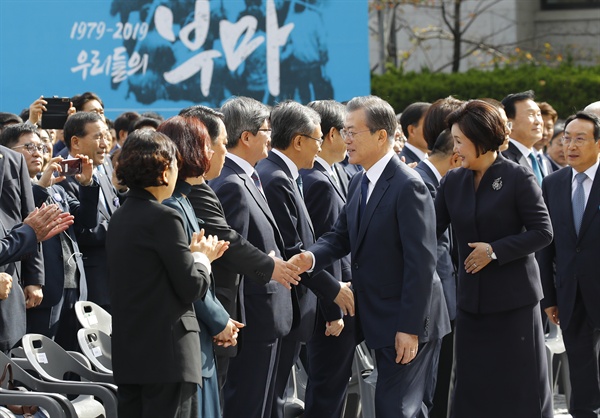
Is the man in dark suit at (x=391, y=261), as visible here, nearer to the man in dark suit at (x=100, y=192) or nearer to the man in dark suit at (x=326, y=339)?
the man in dark suit at (x=326, y=339)

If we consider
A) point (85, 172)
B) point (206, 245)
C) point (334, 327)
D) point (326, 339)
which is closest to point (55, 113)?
point (85, 172)

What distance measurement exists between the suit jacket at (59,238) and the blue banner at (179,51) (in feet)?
10.5

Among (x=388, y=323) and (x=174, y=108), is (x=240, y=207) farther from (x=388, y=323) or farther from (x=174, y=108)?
(x=174, y=108)

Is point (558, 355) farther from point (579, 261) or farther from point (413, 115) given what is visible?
point (413, 115)

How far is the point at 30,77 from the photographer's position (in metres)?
10.6

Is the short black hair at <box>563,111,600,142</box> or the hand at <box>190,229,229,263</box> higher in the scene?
the short black hair at <box>563,111,600,142</box>

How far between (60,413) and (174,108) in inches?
243

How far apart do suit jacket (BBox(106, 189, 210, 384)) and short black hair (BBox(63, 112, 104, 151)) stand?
338 cm

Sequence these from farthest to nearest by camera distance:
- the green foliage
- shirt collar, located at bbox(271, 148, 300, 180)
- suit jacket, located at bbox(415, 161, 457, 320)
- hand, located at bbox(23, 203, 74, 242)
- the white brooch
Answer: the green foliage → suit jacket, located at bbox(415, 161, 457, 320) → shirt collar, located at bbox(271, 148, 300, 180) → the white brooch → hand, located at bbox(23, 203, 74, 242)

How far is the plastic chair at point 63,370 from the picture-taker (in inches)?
228

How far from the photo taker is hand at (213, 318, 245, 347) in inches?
204

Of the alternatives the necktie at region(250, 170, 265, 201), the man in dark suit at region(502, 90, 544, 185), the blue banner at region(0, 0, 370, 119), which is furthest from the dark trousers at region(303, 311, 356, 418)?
the blue banner at region(0, 0, 370, 119)

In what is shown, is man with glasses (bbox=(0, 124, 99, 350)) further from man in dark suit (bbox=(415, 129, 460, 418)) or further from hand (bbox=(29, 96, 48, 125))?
man in dark suit (bbox=(415, 129, 460, 418))

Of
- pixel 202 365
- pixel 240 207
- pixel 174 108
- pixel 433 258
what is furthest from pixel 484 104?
pixel 174 108
